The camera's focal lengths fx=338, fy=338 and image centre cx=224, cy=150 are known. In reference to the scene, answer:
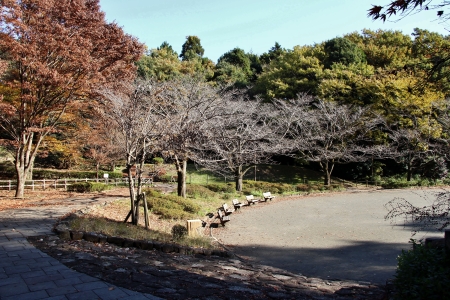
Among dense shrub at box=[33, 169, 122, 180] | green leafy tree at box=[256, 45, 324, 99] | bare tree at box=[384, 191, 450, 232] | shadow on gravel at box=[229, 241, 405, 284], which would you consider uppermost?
green leafy tree at box=[256, 45, 324, 99]

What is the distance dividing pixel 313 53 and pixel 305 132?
10.3 m

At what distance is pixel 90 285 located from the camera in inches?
166

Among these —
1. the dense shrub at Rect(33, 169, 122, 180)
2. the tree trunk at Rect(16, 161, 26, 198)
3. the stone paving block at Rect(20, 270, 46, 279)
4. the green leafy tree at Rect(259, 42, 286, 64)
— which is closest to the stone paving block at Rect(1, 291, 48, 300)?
the stone paving block at Rect(20, 270, 46, 279)

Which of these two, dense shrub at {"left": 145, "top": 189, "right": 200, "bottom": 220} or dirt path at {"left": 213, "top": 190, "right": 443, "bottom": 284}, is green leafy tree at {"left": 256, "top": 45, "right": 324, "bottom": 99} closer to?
dirt path at {"left": 213, "top": 190, "right": 443, "bottom": 284}

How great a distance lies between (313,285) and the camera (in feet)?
18.5

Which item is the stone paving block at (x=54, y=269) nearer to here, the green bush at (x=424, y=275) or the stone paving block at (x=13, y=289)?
the stone paving block at (x=13, y=289)

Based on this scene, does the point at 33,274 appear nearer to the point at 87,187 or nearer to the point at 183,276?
the point at 183,276

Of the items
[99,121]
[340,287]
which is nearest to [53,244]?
[340,287]

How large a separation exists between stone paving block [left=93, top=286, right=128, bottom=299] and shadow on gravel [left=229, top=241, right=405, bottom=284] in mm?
4125

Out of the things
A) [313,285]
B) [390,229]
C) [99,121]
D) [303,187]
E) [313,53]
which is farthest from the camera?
[313,53]

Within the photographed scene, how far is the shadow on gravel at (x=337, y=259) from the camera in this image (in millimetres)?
6836

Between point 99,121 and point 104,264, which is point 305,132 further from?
point 104,264

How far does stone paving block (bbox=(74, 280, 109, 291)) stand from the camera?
13.5 ft

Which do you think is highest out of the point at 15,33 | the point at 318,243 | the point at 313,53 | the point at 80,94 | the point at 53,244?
the point at 313,53
